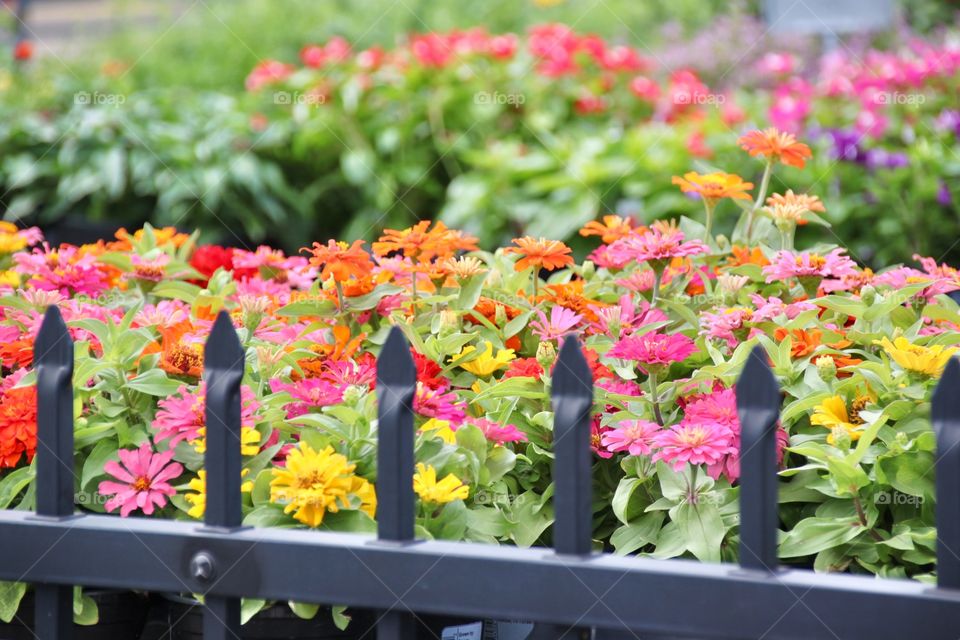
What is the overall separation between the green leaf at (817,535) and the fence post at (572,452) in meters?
0.27

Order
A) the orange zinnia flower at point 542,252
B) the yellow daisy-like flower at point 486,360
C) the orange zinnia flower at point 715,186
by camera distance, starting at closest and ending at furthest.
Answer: the yellow daisy-like flower at point 486,360, the orange zinnia flower at point 542,252, the orange zinnia flower at point 715,186

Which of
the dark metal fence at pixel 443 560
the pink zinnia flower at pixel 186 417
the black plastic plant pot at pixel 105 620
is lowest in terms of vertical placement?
the black plastic plant pot at pixel 105 620

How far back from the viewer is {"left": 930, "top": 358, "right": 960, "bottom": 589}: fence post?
3.67 feet

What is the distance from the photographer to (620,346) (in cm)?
147

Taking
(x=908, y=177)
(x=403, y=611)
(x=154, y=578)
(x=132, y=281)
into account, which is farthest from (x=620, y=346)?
(x=908, y=177)

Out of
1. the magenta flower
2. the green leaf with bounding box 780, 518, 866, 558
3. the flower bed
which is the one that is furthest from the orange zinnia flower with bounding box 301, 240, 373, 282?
the green leaf with bounding box 780, 518, 866, 558

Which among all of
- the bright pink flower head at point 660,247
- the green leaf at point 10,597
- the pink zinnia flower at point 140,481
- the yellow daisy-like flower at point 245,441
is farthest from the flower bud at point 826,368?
the green leaf at point 10,597

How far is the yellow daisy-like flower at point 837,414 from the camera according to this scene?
1385 millimetres

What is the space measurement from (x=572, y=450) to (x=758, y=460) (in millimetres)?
203

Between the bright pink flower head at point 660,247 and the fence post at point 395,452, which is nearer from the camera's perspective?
the fence post at point 395,452

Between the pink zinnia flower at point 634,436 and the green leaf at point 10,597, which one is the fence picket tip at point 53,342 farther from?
the pink zinnia flower at point 634,436

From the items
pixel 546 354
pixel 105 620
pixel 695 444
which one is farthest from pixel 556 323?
pixel 105 620

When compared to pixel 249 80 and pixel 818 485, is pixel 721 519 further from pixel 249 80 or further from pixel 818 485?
pixel 249 80

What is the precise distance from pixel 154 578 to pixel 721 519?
2.32 ft
